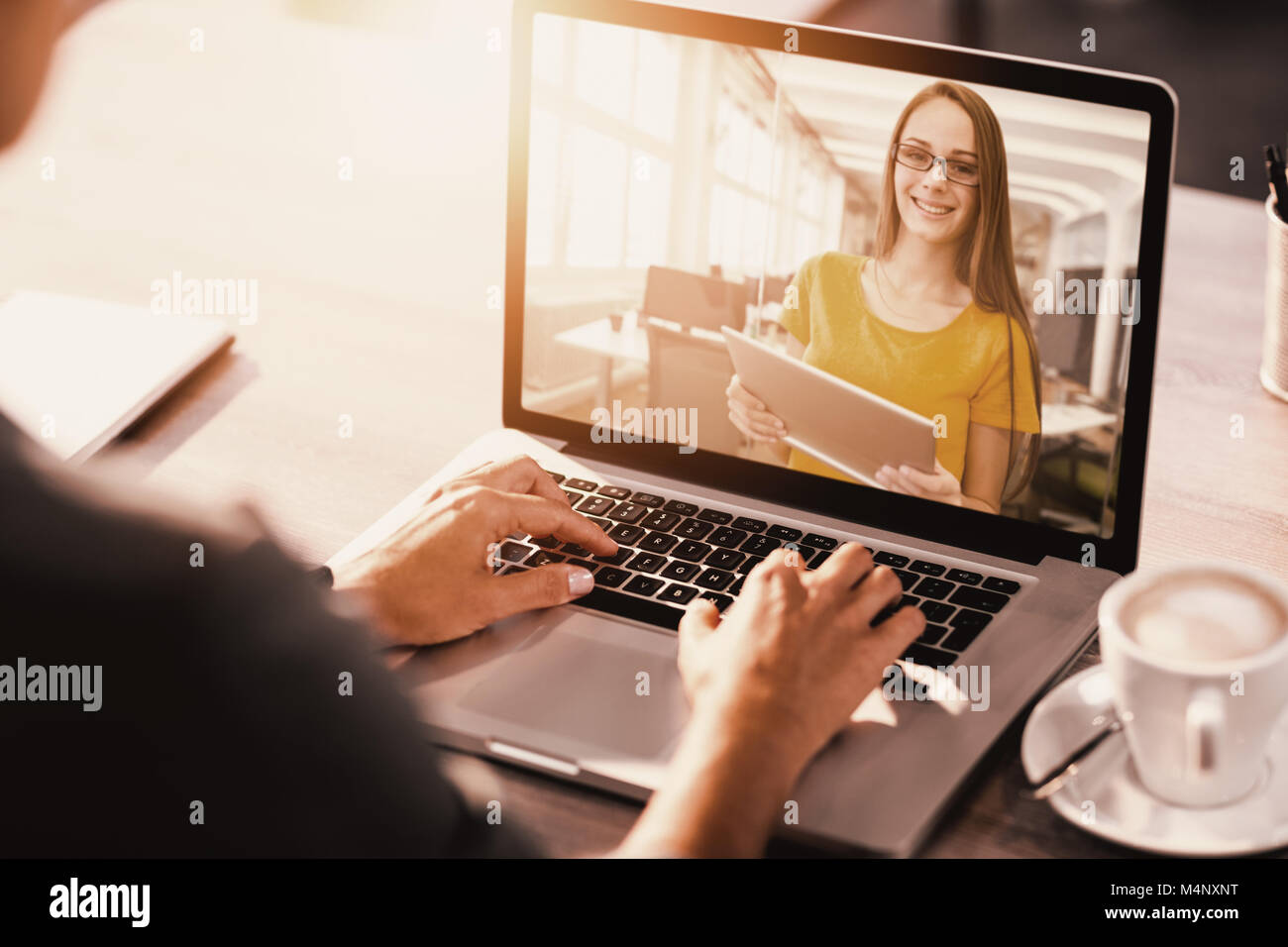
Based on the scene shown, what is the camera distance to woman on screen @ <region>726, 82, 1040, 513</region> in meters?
0.84

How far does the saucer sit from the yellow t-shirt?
230 mm

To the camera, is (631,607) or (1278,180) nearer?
(631,607)

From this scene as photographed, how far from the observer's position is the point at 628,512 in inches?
37.9

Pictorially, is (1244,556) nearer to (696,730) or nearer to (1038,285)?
(1038,285)

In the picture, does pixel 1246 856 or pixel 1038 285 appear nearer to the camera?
pixel 1246 856

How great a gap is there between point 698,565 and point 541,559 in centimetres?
12

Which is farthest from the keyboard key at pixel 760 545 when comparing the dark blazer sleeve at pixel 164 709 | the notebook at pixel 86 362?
the notebook at pixel 86 362

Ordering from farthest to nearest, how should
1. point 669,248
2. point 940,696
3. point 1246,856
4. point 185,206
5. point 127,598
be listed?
point 185,206
point 669,248
point 940,696
point 1246,856
point 127,598

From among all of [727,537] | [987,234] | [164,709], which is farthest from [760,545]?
[164,709]

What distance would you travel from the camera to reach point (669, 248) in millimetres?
959

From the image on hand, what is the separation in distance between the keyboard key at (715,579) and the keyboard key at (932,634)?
0.15 meters

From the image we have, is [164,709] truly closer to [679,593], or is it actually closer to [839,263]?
[679,593]
